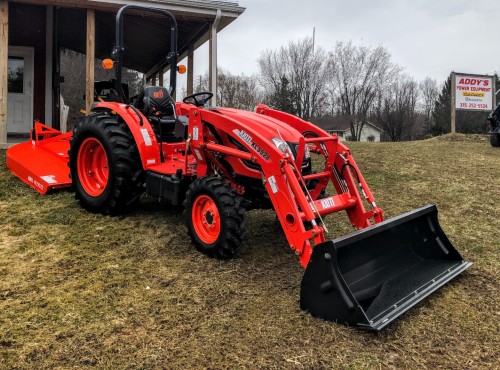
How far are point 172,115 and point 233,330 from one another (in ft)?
9.94

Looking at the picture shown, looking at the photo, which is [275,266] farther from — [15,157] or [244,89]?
[244,89]

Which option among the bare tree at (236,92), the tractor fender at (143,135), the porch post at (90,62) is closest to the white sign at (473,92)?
the porch post at (90,62)

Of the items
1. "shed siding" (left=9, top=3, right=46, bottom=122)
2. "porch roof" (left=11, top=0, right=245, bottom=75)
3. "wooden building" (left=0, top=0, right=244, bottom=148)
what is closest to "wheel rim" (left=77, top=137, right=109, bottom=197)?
"porch roof" (left=11, top=0, right=245, bottom=75)

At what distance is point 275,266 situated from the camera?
372 cm

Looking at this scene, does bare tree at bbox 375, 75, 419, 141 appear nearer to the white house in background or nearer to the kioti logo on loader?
the white house in background

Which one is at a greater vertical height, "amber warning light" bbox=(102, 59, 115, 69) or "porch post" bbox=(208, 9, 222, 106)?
"porch post" bbox=(208, 9, 222, 106)

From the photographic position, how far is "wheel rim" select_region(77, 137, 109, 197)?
5059 millimetres

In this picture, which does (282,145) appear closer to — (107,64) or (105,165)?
(107,64)

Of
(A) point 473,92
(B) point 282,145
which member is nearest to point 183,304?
(B) point 282,145

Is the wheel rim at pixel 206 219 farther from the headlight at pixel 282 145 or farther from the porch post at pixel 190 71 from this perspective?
the porch post at pixel 190 71

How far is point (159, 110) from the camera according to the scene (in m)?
5.02

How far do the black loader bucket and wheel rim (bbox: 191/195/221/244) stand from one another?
3.59 ft

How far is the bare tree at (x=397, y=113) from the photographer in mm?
47750

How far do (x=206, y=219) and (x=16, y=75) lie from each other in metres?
8.84
